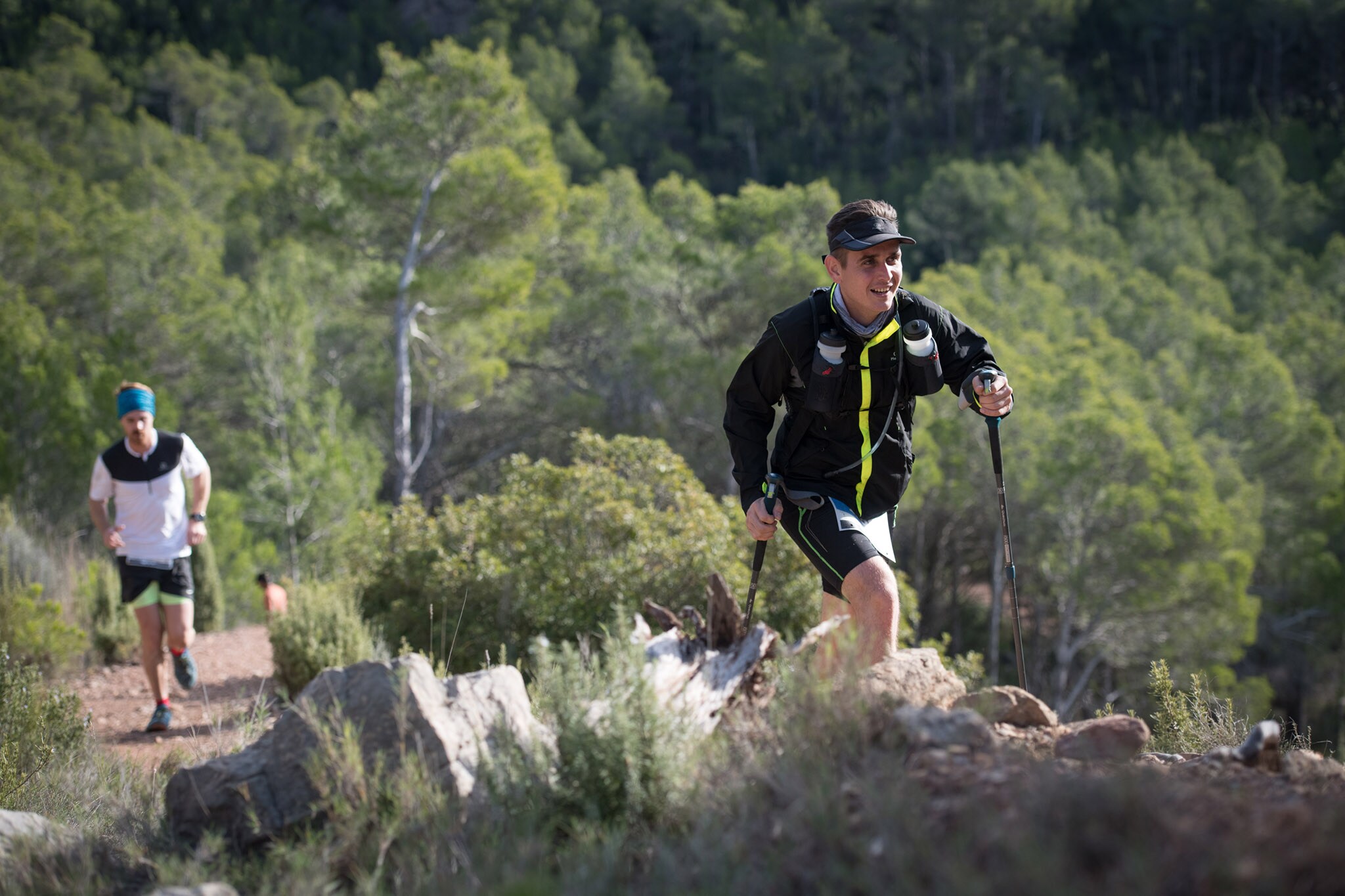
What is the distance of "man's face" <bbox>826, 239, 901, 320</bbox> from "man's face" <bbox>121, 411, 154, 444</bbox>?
367 centimetres

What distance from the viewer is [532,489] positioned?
301 inches

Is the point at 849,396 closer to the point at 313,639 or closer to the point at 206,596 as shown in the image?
the point at 313,639

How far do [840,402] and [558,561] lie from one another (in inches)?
160

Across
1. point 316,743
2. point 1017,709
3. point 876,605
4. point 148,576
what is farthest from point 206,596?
point 1017,709

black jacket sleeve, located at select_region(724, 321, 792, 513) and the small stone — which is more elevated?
black jacket sleeve, located at select_region(724, 321, 792, 513)

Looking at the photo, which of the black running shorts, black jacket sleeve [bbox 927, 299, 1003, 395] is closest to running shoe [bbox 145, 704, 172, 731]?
the black running shorts

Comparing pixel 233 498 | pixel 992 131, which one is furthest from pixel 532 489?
pixel 992 131

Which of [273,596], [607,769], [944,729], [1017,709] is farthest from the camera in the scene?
[273,596]

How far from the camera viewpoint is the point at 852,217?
3.33 meters

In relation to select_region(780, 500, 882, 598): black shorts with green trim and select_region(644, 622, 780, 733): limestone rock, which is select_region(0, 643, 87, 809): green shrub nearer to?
select_region(644, 622, 780, 733): limestone rock

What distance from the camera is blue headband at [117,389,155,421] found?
514 centimetres

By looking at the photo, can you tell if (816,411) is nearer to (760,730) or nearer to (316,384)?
(760,730)

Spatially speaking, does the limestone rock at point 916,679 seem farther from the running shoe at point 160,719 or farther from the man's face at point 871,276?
the running shoe at point 160,719

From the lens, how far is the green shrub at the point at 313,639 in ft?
20.0
